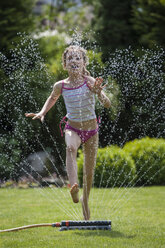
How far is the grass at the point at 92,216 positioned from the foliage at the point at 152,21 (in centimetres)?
463

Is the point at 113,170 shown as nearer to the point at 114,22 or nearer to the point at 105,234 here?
the point at 105,234

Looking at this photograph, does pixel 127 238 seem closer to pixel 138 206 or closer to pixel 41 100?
pixel 138 206

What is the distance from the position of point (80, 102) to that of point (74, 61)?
1.32 feet

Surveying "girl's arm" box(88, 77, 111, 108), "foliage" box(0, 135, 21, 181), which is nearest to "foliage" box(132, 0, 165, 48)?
"foliage" box(0, 135, 21, 181)

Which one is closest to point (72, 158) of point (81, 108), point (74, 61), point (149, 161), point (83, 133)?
point (83, 133)

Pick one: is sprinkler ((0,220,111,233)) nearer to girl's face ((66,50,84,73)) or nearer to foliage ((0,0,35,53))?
girl's face ((66,50,84,73))

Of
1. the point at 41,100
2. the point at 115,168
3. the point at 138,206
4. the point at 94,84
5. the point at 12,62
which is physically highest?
the point at 94,84

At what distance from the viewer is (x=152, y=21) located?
10586 mm

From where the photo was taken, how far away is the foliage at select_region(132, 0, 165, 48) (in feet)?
33.7

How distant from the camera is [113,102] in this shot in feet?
26.3

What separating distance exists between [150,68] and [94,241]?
6.17 m

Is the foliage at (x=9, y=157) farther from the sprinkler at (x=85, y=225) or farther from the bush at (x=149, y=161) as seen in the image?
the sprinkler at (x=85, y=225)

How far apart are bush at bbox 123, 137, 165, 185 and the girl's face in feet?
14.0

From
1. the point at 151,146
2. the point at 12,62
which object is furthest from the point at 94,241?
the point at 12,62
